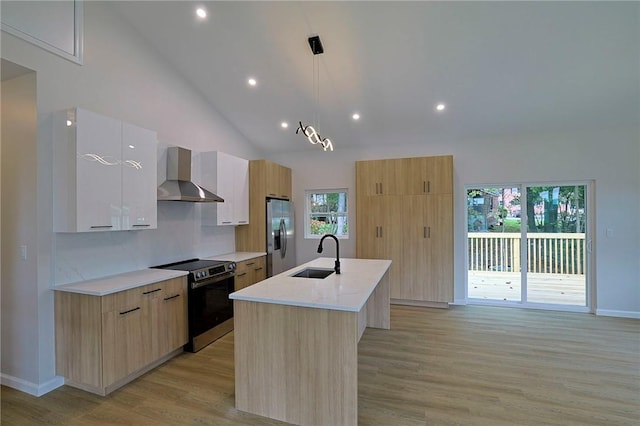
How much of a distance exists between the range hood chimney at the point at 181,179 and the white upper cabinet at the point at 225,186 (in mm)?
395

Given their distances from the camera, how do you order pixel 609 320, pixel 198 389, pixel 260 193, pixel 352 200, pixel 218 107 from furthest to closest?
pixel 352 200
pixel 260 193
pixel 218 107
pixel 609 320
pixel 198 389

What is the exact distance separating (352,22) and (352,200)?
3.00 meters

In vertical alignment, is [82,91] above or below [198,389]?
above

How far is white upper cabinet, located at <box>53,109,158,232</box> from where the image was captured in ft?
8.12

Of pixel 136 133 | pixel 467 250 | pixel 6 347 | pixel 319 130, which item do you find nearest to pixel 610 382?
pixel 467 250

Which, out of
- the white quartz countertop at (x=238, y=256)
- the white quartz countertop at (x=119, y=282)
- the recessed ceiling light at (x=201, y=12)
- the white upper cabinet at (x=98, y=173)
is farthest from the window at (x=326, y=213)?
the recessed ceiling light at (x=201, y=12)

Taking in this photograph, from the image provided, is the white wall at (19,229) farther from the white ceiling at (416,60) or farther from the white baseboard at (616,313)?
→ the white baseboard at (616,313)

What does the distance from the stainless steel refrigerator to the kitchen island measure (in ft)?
8.26

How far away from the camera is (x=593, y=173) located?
4.27 metres

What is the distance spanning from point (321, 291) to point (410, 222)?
9.47 feet

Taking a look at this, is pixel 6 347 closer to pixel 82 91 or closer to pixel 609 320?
pixel 82 91

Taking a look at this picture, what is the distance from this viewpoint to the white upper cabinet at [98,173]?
2475 millimetres

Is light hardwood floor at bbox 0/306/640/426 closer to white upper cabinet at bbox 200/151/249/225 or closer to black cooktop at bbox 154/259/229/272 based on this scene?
black cooktop at bbox 154/259/229/272

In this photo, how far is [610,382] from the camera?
102 inches
